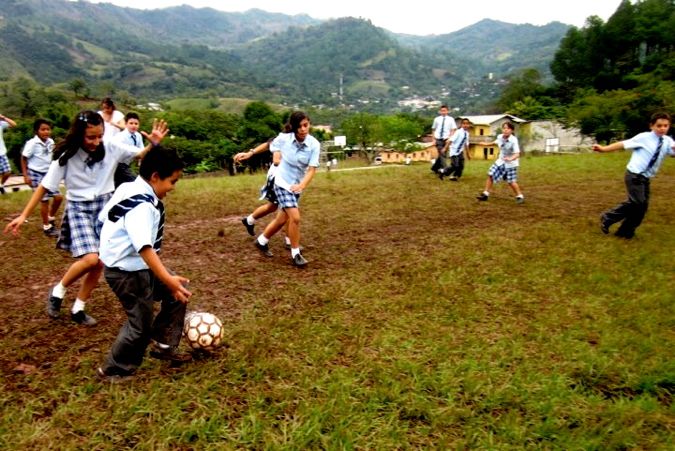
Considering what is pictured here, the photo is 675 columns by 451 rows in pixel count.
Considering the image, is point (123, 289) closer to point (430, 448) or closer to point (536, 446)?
point (430, 448)

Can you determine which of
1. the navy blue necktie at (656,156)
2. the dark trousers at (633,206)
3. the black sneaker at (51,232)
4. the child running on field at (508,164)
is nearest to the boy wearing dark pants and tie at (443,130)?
the child running on field at (508,164)

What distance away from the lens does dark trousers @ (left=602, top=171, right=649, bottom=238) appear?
22.4 feet

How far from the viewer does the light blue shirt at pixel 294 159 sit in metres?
5.92

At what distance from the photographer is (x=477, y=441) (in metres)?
2.84

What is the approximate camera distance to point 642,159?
22.2 ft

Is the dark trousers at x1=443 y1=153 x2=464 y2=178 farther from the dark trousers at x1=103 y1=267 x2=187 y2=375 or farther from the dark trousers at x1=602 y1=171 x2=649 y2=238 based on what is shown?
the dark trousers at x1=103 y1=267 x2=187 y2=375

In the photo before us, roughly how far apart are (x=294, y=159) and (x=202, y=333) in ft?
9.68

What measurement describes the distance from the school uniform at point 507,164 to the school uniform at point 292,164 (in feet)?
17.9

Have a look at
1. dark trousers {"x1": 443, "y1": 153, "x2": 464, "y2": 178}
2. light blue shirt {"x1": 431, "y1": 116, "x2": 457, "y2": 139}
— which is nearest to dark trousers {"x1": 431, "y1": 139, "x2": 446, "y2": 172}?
light blue shirt {"x1": 431, "y1": 116, "x2": 457, "y2": 139}

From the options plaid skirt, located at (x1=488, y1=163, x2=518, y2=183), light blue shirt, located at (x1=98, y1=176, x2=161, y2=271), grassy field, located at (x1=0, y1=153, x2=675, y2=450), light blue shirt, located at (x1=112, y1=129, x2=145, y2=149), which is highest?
light blue shirt, located at (x1=112, y1=129, x2=145, y2=149)

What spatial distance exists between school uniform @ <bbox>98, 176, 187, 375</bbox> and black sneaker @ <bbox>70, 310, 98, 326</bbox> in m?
1.12

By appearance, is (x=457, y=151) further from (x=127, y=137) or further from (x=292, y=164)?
(x=127, y=137)

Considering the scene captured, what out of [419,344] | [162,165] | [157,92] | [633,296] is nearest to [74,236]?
[162,165]

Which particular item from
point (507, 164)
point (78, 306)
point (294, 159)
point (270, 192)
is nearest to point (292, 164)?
point (294, 159)
